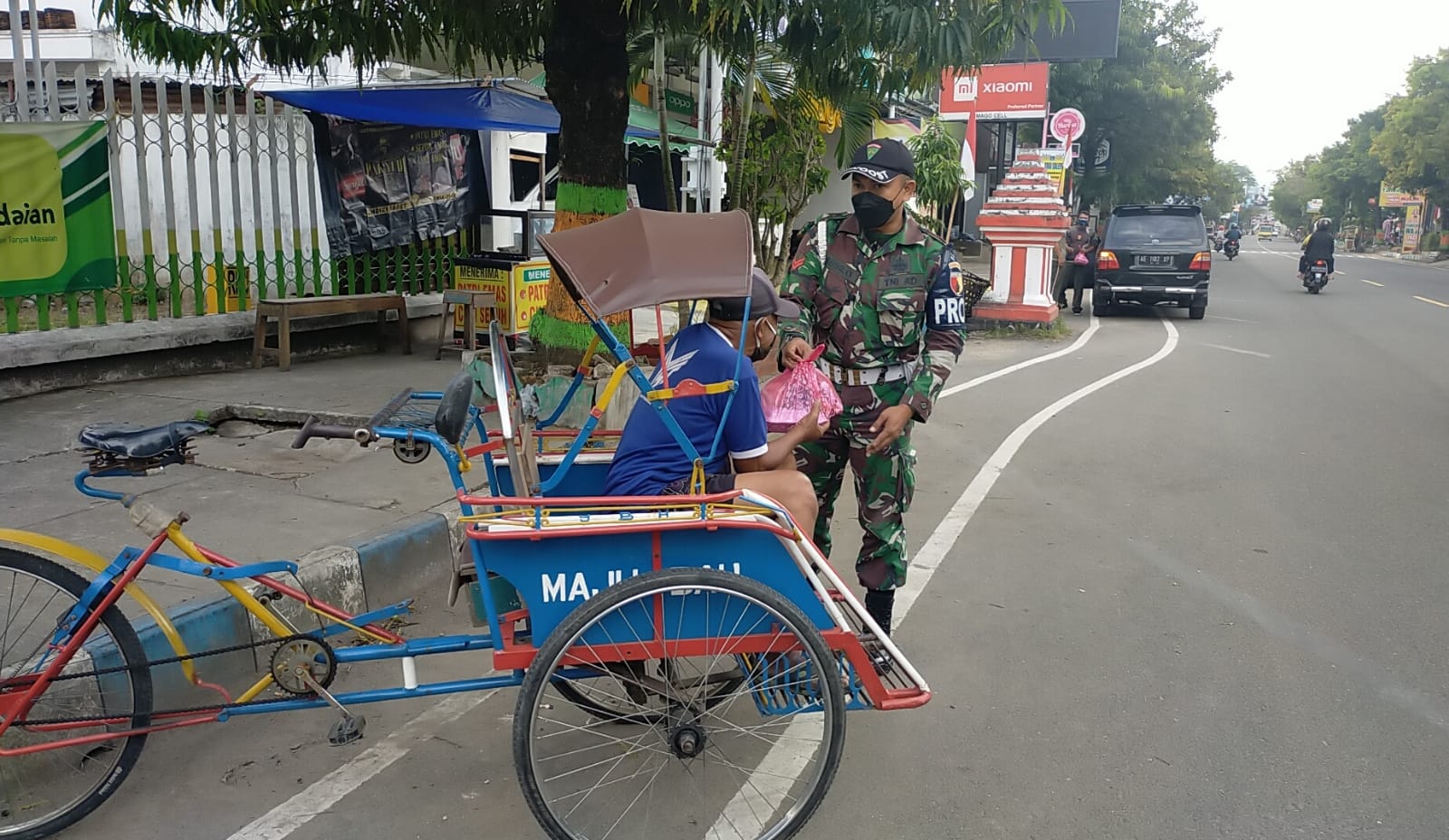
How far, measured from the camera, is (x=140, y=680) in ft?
9.57

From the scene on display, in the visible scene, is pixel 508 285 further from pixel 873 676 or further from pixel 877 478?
pixel 873 676

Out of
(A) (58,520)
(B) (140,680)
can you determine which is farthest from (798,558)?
(A) (58,520)

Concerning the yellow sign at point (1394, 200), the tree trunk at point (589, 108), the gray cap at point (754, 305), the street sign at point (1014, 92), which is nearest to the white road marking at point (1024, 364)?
the tree trunk at point (589, 108)

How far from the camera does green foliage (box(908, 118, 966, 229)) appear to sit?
59.5ft

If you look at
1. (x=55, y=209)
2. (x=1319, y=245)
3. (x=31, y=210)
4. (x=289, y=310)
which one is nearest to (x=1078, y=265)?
(x=1319, y=245)

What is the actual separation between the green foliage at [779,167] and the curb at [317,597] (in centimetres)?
764

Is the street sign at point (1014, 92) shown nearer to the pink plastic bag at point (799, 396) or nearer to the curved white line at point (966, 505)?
the curved white line at point (966, 505)

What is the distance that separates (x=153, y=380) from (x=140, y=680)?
5606 millimetres

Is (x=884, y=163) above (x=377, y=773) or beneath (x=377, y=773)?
above

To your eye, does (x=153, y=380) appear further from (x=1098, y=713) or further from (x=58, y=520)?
(x=1098, y=713)

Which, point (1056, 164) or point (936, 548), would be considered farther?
point (1056, 164)

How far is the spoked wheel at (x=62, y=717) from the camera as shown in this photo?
284 centimetres

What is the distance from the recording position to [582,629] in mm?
2662

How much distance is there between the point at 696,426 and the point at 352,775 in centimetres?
148
